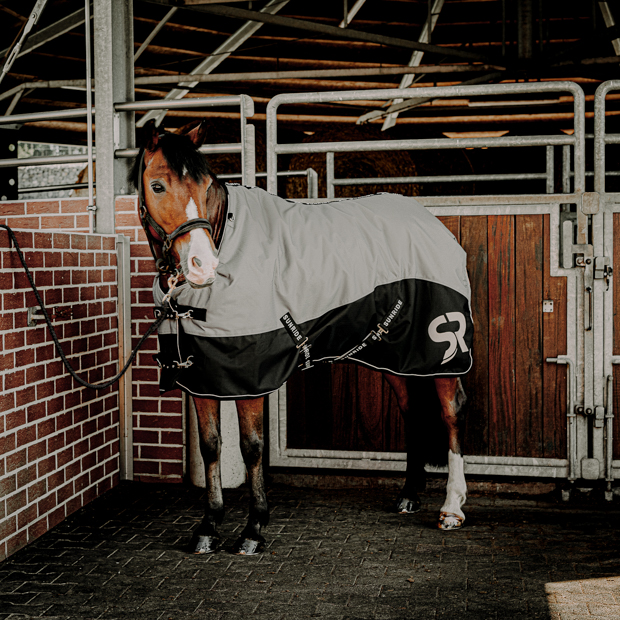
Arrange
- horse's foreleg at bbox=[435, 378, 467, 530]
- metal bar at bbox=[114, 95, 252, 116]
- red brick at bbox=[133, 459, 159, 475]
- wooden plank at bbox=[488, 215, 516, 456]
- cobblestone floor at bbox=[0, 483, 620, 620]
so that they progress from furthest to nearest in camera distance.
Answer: red brick at bbox=[133, 459, 159, 475] < wooden plank at bbox=[488, 215, 516, 456] < metal bar at bbox=[114, 95, 252, 116] < horse's foreleg at bbox=[435, 378, 467, 530] < cobblestone floor at bbox=[0, 483, 620, 620]

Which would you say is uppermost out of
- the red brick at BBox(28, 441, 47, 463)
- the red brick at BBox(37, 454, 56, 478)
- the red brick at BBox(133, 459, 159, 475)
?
the red brick at BBox(28, 441, 47, 463)

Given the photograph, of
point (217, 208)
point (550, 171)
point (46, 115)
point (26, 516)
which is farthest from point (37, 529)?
point (550, 171)

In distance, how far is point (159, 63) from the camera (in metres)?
8.91

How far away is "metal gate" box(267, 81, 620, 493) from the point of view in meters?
3.90

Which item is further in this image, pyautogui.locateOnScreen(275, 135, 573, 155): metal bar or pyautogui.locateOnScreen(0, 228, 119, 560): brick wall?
pyautogui.locateOnScreen(275, 135, 573, 155): metal bar

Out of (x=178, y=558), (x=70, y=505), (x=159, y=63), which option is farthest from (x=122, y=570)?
(x=159, y=63)

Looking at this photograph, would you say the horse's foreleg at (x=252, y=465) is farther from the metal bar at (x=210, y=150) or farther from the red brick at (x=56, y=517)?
the metal bar at (x=210, y=150)

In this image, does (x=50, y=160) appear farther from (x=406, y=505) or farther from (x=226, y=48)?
(x=226, y=48)

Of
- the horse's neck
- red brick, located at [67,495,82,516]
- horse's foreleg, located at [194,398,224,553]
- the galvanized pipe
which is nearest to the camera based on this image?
the horse's neck

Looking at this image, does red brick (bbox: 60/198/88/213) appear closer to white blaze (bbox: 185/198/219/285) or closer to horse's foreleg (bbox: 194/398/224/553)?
horse's foreleg (bbox: 194/398/224/553)

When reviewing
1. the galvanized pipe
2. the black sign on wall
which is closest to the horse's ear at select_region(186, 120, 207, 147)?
the galvanized pipe

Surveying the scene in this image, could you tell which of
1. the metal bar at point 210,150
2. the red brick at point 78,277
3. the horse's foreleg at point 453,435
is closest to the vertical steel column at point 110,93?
the metal bar at point 210,150

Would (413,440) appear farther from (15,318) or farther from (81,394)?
(15,318)

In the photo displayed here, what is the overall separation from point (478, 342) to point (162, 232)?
2109 millimetres
